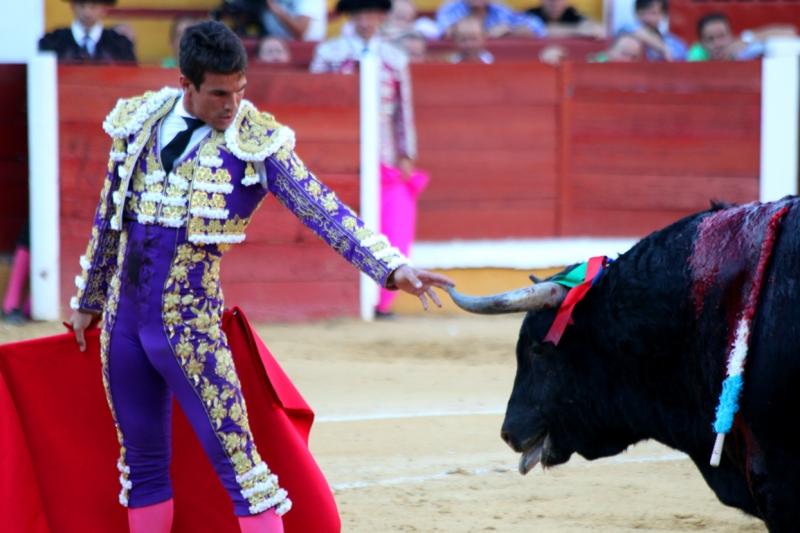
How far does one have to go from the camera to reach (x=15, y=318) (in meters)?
7.37

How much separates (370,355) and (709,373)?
3.85 meters

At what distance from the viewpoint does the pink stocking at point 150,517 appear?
3250 mm

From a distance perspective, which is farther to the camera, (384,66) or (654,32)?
(654,32)

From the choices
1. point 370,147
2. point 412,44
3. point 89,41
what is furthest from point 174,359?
point 412,44

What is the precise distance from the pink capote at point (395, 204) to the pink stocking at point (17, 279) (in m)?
1.82

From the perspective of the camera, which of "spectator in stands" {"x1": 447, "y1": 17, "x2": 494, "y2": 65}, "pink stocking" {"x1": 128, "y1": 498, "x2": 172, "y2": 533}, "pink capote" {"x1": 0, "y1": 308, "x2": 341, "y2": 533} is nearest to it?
"pink stocking" {"x1": 128, "y1": 498, "x2": 172, "y2": 533}

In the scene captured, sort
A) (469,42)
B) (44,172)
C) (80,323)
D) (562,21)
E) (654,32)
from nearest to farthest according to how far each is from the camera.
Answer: (80,323) < (44,172) < (469,42) < (654,32) < (562,21)

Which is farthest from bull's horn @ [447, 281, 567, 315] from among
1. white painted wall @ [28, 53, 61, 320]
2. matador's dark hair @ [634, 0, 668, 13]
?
matador's dark hair @ [634, 0, 668, 13]

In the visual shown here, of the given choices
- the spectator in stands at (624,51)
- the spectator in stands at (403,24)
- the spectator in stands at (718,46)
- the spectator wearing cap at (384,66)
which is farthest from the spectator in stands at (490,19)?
the spectator wearing cap at (384,66)

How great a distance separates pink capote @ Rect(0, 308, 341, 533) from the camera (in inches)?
138

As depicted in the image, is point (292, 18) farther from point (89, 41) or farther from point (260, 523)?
point (260, 523)

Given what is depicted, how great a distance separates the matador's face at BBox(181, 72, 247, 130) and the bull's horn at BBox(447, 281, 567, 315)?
1.96ft

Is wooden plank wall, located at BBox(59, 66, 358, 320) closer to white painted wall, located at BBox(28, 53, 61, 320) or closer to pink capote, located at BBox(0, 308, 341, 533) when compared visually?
white painted wall, located at BBox(28, 53, 61, 320)

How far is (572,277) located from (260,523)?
2.79ft
